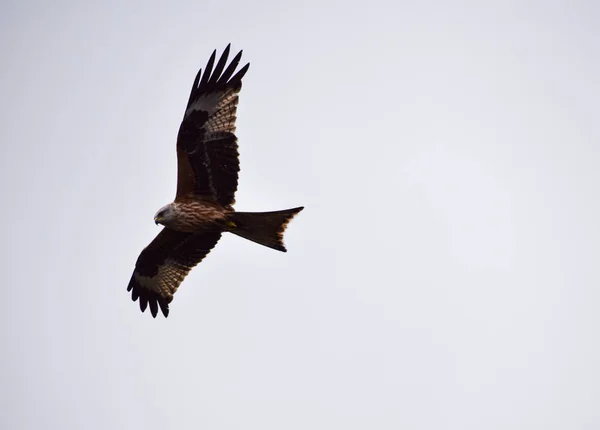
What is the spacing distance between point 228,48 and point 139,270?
3.44m

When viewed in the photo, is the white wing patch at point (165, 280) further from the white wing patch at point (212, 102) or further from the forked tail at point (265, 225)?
the white wing patch at point (212, 102)

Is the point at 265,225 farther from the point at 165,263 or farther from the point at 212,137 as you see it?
the point at 165,263

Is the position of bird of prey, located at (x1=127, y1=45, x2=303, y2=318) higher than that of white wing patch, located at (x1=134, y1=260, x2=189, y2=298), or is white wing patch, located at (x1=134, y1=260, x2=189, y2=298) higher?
bird of prey, located at (x1=127, y1=45, x2=303, y2=318)

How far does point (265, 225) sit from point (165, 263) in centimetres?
205

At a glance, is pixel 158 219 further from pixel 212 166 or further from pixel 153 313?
pixel 153 313

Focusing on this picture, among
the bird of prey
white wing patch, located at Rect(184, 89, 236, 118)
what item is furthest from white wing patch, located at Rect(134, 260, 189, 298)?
white wing patch, located at Rect(184, 89, 236, 118)

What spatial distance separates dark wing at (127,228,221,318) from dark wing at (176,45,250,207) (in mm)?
1077

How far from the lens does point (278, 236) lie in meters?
9.63

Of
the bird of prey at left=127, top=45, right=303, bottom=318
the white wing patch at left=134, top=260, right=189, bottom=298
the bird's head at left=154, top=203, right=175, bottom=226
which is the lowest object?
the white wing patch at left=134, top=260, right=189, bottom=298

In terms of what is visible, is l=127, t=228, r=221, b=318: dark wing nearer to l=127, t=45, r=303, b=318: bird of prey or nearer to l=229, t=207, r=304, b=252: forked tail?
l=127, t=45, r=303, b=318: bird of prey

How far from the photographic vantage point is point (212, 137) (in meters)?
9.74

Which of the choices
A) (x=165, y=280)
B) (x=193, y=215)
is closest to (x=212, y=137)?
(x=193, y=215)

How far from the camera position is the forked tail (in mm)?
9570

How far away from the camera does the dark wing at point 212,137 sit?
31.9 ft
